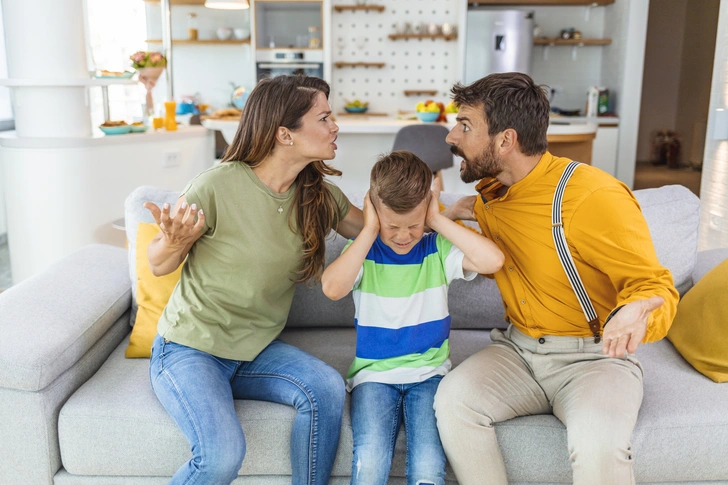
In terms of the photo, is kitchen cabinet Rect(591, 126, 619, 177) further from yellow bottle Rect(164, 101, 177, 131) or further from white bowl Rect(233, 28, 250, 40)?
yellow bottle Rect(164, 101, 177, 131)

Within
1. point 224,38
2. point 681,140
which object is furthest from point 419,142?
point 681,140

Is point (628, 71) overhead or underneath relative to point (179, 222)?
overhead

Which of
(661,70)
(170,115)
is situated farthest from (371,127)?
(661,70)

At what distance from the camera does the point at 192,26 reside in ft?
23.8

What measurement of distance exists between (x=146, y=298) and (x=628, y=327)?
1322mm

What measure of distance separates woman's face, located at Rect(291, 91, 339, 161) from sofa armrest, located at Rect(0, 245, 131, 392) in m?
0.76

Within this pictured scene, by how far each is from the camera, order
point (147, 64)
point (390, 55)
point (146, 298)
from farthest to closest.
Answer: point (390, 55) → point (147, 64) → point (146, 298)

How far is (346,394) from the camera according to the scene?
5.73 ft

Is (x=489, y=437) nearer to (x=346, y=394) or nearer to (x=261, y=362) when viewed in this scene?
(x=346, y=394)

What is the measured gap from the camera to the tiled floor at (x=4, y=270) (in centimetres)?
429

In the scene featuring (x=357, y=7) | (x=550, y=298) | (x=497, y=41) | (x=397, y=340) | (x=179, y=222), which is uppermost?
(x=357, y=7)

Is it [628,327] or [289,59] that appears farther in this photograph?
[289,59]

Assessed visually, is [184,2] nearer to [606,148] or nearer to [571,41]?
[571,41]

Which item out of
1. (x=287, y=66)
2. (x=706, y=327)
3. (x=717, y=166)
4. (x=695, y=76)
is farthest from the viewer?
(x=695, y=76)
